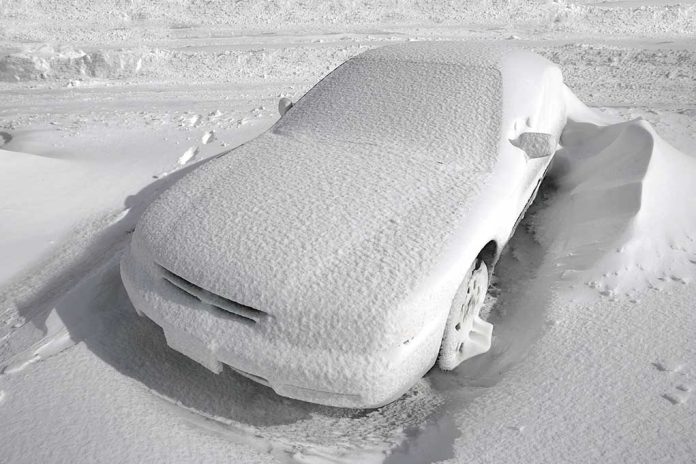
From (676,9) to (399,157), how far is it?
27.0 feet

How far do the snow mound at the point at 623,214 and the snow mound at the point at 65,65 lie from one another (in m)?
6.40

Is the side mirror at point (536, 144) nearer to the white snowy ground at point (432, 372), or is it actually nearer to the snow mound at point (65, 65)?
the white snowy ground at point (432, 372)

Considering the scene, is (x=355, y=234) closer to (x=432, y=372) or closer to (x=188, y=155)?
(x=432, y=372)

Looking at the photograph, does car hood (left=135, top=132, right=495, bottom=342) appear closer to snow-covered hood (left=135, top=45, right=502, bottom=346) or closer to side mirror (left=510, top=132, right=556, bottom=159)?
snow-covered hood (left=135, top=45, right=502, bottom=346)

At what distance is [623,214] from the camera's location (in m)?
3.10

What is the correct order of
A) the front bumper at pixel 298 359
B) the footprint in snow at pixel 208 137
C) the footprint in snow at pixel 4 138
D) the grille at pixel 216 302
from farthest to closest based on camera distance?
the footprint in snow at pixel 4 138 < the footprint in snow at pixel 208 137 < the grille at pixel 216 302 < the front bumper at pixel 298 359

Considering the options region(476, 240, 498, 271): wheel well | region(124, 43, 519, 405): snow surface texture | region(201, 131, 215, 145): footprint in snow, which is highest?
region(124, 43, 519, 405): snow surface texture

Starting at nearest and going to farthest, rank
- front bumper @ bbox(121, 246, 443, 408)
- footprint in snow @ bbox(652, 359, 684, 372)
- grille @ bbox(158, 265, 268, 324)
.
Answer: front bumper @ bbox(121, 246, 443, 408)
grille @ bbox(158, 265, 268, 324)
footprint in snow @ bbox(652, 359, 684, 372)

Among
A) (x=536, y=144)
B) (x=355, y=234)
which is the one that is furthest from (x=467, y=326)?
(x=536, y=144)

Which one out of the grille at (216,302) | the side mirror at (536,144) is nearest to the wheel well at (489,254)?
the side mirror at (536,144)

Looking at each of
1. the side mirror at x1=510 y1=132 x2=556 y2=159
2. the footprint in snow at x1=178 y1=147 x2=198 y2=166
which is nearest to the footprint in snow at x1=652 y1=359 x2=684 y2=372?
the side mirror at x1=510 y1=132 x2=556 y2=159

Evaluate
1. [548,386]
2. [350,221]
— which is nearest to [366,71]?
[350,221]

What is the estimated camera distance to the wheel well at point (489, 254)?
2609 millimetres

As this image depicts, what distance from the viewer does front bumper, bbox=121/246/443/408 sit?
2043 mm
